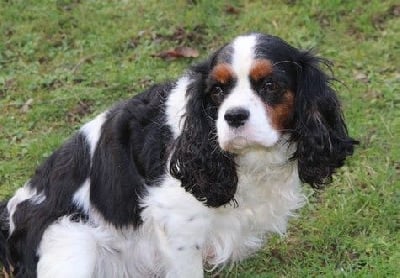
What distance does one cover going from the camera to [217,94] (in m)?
3.96

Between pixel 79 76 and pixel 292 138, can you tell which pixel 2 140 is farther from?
pixel 292 138

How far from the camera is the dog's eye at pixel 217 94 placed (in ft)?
12.9

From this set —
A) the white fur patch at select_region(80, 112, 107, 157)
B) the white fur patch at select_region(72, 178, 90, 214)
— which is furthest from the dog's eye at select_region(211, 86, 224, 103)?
the white fur patch at select_region(72, 178, 90, 214)

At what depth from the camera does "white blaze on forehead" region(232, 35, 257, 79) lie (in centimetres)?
379

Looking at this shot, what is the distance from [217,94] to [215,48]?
3.44 meters

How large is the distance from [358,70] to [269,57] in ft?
10.7

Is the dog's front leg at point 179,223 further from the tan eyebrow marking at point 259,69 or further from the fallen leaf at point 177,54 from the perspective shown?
the fallen leaf at point 177,54

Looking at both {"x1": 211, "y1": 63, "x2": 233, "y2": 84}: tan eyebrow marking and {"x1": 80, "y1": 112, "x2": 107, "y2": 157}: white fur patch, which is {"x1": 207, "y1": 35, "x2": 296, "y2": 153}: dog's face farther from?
{"x1": 80, "y1": 112, "x2": 107, "y2": 157}: white fur patch

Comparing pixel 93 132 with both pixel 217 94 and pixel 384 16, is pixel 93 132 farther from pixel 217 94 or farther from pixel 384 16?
pixel 384 16

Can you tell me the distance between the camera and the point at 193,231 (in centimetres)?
422

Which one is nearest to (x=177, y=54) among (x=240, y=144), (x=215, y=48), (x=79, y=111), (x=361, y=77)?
(x=215, y=48)

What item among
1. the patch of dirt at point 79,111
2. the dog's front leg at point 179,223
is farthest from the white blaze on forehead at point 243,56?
the patch of dirt at point 79,111

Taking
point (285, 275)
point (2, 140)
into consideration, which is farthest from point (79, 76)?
point (285, 275)

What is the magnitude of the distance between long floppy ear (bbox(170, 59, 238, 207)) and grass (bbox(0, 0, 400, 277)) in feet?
3.33
